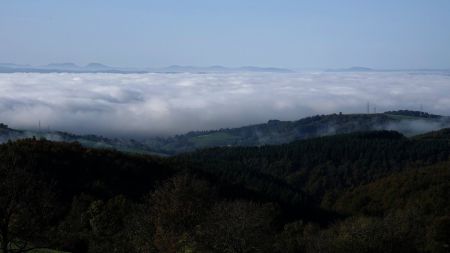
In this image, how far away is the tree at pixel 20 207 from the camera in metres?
30.8

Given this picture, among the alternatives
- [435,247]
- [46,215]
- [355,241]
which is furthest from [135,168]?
[46,215]

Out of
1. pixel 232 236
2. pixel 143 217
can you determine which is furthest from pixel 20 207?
pixel 232 236

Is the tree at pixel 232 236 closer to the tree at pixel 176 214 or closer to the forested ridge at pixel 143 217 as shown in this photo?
the forested ridge at pixel 143 217

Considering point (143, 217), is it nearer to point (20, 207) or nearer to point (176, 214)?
point (176, 214)

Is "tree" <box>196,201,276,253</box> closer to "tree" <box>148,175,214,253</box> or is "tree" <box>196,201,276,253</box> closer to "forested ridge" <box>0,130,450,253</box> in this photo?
"forested ridge" <box>0,130,450,253</box>

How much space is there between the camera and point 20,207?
3098 cm

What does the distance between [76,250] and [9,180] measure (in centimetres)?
2306

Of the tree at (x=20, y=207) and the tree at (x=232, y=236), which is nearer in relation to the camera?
the tree at (x=20, y=207)

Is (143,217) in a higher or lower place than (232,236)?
higher

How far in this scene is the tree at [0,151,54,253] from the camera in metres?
30.8

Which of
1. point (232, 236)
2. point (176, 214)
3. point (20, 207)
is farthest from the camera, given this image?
point (176, 214)

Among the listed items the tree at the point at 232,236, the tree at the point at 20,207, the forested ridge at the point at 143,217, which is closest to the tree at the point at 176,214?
the forested ridge at the point at 143,217

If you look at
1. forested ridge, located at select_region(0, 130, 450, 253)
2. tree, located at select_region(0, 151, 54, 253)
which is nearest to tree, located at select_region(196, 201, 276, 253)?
forested ridge, located at select_region(0, 130, 450, 253)

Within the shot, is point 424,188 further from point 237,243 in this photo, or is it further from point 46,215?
point 46,215
